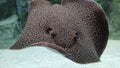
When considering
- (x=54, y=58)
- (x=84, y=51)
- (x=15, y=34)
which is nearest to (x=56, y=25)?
(x=84, y=51)

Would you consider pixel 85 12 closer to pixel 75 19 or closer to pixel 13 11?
pixel 75 19

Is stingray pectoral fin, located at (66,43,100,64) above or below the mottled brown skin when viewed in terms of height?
below

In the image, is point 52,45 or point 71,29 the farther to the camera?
point 71,29

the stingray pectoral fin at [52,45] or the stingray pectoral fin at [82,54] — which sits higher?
the stingray pectoral fin at [52,45]

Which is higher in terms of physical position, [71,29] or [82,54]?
[71,29]

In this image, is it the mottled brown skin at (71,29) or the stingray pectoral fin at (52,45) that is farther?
the mottled brown skin at (71,29)

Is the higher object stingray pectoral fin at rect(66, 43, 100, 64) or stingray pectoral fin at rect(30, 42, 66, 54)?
stingray pectoral fin at rect(30, 42, 66, 54)

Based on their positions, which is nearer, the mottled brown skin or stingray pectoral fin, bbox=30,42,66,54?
stingray pectoral fin, bbox=30,42,66,54

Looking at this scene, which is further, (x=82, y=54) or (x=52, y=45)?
(x=82, y=54)
